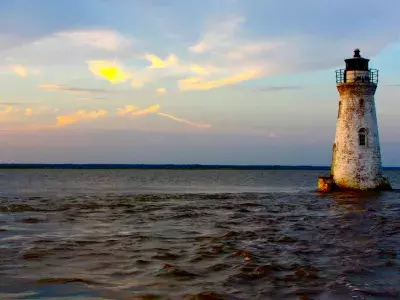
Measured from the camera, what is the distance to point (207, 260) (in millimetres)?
12609

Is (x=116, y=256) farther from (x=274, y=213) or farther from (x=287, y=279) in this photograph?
(x=274, y=213)

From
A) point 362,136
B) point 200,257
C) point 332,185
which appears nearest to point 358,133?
point 362,136

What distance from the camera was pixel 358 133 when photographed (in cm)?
3678

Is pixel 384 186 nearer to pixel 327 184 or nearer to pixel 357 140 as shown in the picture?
pixel 327 184

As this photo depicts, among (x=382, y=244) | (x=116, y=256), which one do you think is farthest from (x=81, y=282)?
(x=382, y=244)

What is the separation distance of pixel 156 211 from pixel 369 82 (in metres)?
19.2

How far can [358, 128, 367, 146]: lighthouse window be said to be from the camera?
120 ft

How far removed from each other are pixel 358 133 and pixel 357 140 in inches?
19.3

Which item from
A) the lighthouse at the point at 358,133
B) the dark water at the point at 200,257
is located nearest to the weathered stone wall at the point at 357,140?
the lighthouse at the point at 358,133

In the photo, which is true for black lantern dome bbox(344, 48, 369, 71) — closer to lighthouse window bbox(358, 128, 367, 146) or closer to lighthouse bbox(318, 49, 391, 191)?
lighthouse bbox(318, 49, 391, 191)

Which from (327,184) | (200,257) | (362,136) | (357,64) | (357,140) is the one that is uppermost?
(357,64)

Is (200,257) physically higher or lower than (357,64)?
lower

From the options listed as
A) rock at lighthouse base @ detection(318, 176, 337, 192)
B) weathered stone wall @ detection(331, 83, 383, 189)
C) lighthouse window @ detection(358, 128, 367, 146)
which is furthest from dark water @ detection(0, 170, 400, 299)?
rock at lighthouse base @ detection(318, 176, 337, 192)

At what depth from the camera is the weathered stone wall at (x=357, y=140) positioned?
36.8 m
